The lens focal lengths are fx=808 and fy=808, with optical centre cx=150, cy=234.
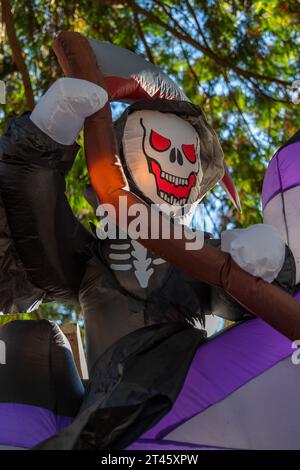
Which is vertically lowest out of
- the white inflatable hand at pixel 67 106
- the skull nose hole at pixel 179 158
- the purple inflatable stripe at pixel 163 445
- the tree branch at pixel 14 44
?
the purple inflatable stripe at pixel 163 445

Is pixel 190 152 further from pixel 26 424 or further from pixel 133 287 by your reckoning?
pixel 26 424

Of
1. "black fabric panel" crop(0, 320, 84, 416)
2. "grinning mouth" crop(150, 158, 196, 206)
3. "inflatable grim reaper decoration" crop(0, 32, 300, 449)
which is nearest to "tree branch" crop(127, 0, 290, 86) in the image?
"inflatable grim reaper decoration" crop(0, 32, 300, 449)

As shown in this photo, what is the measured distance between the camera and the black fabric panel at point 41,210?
1.89 m

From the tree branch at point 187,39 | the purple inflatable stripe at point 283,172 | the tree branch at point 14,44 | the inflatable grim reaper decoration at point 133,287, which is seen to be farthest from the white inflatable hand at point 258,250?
the tree branch at point 187,39

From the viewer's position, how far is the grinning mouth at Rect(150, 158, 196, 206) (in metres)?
2.11

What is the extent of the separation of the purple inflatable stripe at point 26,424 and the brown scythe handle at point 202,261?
1.54 feet

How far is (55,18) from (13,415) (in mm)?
2693

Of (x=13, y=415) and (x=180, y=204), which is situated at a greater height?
(x=180, y=204)

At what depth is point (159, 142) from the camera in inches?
84.7

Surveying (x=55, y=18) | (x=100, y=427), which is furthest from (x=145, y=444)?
(x=55, y=18)

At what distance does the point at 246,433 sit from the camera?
174 cm

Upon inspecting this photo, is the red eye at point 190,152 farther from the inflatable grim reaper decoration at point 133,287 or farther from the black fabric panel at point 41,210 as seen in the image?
the black fabric panel at point 41,210

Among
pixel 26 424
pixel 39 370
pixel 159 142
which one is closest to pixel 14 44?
pixel 159 142

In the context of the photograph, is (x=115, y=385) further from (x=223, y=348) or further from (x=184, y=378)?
(x=223, y=348)
